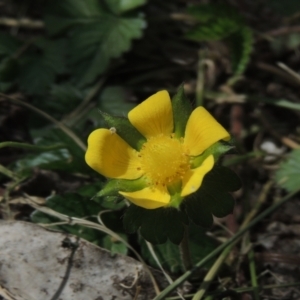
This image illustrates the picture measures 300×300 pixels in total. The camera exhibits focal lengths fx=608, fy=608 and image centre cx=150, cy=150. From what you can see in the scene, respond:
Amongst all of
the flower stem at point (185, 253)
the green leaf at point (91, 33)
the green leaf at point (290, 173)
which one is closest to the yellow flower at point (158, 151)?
the flower stem at point (185, 253)

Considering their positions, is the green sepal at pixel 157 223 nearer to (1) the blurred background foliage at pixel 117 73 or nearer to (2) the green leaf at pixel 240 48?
(1) the blurred background foliage at pixel 117 73

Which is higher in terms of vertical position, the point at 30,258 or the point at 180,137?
the point at 180,137

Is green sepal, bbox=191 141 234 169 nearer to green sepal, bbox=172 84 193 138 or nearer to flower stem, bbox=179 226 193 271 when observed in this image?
green sepal, bbox=172 84 193 138

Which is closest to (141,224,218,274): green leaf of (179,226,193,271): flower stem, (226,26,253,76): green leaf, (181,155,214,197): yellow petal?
(179,226,193,271): flower stem

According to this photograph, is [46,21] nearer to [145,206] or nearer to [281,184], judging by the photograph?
[281,184]

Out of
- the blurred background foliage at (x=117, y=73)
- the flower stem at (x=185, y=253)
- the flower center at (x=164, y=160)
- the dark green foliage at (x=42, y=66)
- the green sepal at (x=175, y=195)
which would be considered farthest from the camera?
the dark green foliage at (x=42, y=66)

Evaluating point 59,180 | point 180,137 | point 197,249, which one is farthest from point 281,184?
point 59,180

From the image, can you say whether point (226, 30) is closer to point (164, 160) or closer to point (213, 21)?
point (213, 21)
